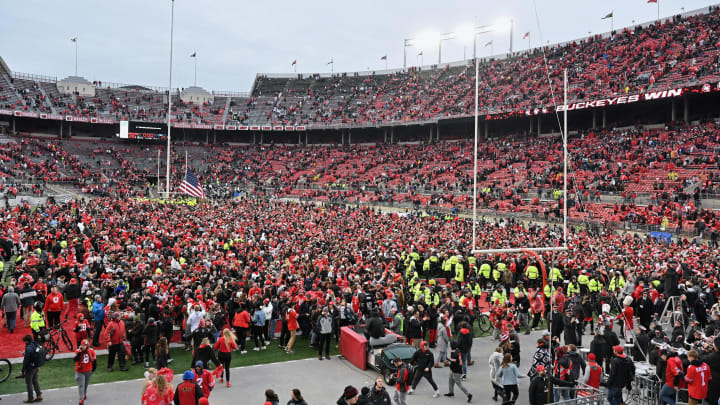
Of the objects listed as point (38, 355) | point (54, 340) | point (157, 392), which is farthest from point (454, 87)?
point (157, 392)

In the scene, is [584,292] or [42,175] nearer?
[584,292]

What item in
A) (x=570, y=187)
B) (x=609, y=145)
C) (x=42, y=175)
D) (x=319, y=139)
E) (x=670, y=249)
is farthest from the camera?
(x=319, y=139)

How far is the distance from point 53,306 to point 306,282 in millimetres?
6863

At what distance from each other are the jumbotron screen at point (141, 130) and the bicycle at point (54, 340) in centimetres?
5043

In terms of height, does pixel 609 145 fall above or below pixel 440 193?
above

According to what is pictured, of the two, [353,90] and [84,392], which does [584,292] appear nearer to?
[84,392]

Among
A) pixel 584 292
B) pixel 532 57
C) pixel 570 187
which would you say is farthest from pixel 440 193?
pixel 532 57

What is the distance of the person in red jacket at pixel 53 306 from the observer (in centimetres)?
1248

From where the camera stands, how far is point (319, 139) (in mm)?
67938

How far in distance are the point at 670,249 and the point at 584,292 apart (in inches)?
290

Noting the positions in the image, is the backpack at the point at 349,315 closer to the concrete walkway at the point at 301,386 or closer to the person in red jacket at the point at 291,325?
the concrete walkway at the point at 301,386

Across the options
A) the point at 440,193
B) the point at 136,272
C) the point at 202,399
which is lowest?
the point at 202,399

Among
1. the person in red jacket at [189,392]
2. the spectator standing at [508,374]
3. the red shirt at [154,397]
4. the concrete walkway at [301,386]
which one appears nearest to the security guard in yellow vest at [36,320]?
the concrete walkway at [301,386]

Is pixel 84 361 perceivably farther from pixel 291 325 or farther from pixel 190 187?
pixel 190 187
